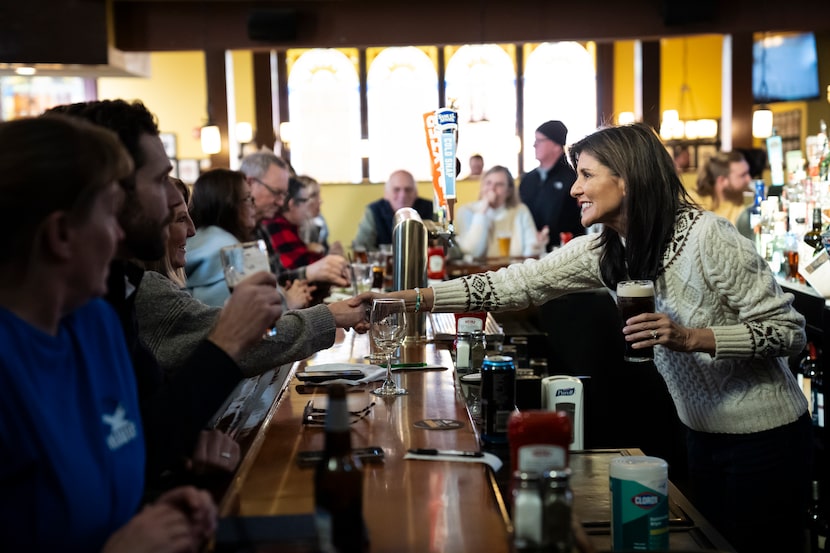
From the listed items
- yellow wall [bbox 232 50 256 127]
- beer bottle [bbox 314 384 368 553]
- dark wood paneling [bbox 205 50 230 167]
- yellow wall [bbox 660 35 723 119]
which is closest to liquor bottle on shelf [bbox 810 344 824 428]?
beer bottle [bbox 314 384 368 553]

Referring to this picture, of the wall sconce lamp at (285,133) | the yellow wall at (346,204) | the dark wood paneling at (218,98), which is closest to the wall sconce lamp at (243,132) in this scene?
the wall sconce lamp at (285,133)

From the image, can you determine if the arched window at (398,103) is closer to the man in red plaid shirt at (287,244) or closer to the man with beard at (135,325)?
the man in red plaid shirt at (287,244)

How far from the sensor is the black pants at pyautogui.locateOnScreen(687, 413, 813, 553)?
2340 millimetres

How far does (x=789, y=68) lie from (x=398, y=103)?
602 centimetres

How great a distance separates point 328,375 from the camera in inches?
95.3

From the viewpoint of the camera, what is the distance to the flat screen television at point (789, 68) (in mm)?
12641

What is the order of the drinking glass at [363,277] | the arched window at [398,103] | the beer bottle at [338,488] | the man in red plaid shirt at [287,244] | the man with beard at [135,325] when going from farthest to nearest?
the arched window at [398,103]
the man in red plaid shirt at [287,244]
the drinking glass at [363,277]
the man with beard at [135,325]
the beer bottle at [338,488]

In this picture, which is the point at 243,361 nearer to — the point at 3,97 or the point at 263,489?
the point at 263,489

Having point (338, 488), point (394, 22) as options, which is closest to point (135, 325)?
point (338, 488)

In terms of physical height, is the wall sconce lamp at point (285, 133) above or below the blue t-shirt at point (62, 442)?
above

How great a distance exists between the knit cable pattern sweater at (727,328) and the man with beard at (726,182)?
4.90 meters

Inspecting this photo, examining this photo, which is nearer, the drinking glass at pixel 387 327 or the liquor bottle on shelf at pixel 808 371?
the drinking glass at pixel 387 327

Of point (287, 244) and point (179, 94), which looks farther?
point (179, 94)

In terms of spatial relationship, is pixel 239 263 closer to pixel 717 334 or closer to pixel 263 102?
pixel 717 334
